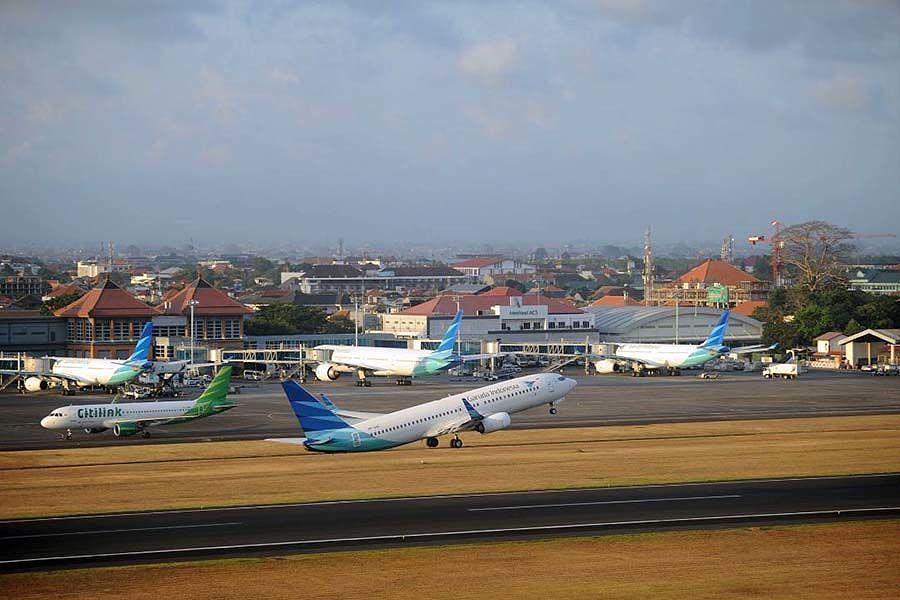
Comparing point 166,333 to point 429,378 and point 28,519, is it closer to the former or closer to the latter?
point 429,378

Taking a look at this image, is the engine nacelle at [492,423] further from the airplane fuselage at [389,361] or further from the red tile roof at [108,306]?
the red tile roof at [108,306]

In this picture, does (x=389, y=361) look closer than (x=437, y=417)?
No

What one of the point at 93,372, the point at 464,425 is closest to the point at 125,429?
the point at 464,425

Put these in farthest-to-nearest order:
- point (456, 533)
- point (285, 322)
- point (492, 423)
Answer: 1. point (285, 322)
2. point (492, 423)
3. point (456, 533)

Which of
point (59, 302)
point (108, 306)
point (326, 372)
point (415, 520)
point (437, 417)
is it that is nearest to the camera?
point (415, 520)

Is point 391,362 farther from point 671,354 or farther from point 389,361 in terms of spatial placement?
point 671,354

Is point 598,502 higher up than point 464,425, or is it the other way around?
point 464,425

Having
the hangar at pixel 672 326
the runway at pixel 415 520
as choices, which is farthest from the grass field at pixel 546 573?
the hangar at pixel 672 326

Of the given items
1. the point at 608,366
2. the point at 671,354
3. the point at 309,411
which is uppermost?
the point at 309,411

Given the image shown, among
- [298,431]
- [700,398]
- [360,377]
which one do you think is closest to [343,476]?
[298,431]
